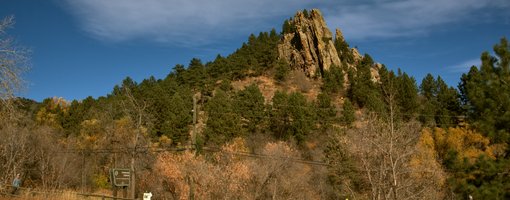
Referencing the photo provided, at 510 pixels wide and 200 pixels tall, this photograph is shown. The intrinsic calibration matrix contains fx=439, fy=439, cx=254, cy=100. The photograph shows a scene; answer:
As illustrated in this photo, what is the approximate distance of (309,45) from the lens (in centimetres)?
12406

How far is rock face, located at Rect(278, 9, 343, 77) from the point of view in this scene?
117188 mm

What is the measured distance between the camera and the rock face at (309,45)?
117188 mm

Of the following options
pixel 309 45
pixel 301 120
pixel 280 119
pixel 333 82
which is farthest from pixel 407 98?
pixel 309 45

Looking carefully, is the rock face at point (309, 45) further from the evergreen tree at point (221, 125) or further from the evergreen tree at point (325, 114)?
the evergreen tree at point (221, 125)

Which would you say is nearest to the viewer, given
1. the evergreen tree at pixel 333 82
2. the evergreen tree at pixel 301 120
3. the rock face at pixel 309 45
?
the evergreen tree at pixel 301 120

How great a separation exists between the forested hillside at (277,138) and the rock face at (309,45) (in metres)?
8.54

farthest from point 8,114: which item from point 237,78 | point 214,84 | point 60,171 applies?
point 237,78

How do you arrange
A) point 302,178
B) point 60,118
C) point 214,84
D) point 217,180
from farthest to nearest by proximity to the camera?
point 214,84 < point 60,118 < point 302,178 < point 217,180

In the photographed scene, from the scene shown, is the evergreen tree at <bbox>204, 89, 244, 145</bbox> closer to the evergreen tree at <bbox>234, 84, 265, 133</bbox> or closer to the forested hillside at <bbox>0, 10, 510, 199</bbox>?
the forested hillside at <bbox>0, 10, 510, 199</bbox>

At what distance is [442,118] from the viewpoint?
194ft

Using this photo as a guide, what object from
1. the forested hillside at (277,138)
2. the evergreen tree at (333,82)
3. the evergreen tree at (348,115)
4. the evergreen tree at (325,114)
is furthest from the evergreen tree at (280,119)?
the evergreen tree at (333,82)

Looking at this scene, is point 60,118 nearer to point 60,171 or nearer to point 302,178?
point 60,171

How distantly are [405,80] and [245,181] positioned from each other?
41.4 meters

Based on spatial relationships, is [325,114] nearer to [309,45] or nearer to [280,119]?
[280,119]
